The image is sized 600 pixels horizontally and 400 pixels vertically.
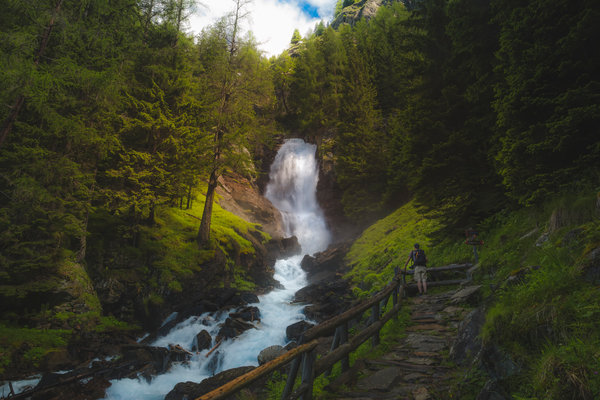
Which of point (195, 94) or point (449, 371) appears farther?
point (195, 94)

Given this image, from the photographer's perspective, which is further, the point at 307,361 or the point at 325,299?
the point at 325,299

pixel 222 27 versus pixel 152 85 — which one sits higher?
pixel 222 27

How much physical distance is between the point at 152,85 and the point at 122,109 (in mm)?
2483

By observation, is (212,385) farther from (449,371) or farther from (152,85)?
(152,85)

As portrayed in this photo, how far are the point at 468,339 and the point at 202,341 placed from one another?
9931 mm

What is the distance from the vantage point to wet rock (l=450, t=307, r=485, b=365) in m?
4.47

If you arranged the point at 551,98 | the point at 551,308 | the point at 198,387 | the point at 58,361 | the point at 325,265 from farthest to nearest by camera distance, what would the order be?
the point at 325,265, the point at 58,361, the point at 198,387, the point at 551,98, the point at 551,308

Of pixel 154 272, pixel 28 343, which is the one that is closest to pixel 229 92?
pixel 154 272

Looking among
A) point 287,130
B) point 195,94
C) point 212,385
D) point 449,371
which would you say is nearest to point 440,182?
point 449,371

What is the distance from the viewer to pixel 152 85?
16.1 metres

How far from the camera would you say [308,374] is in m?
4.22

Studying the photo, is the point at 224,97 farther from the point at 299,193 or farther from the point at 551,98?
the point at 299,193

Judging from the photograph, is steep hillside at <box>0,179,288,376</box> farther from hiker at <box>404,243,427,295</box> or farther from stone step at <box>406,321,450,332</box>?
hiker at <box>404,243,427,295</box>

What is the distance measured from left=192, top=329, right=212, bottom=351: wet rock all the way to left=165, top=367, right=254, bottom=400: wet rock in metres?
2.57
